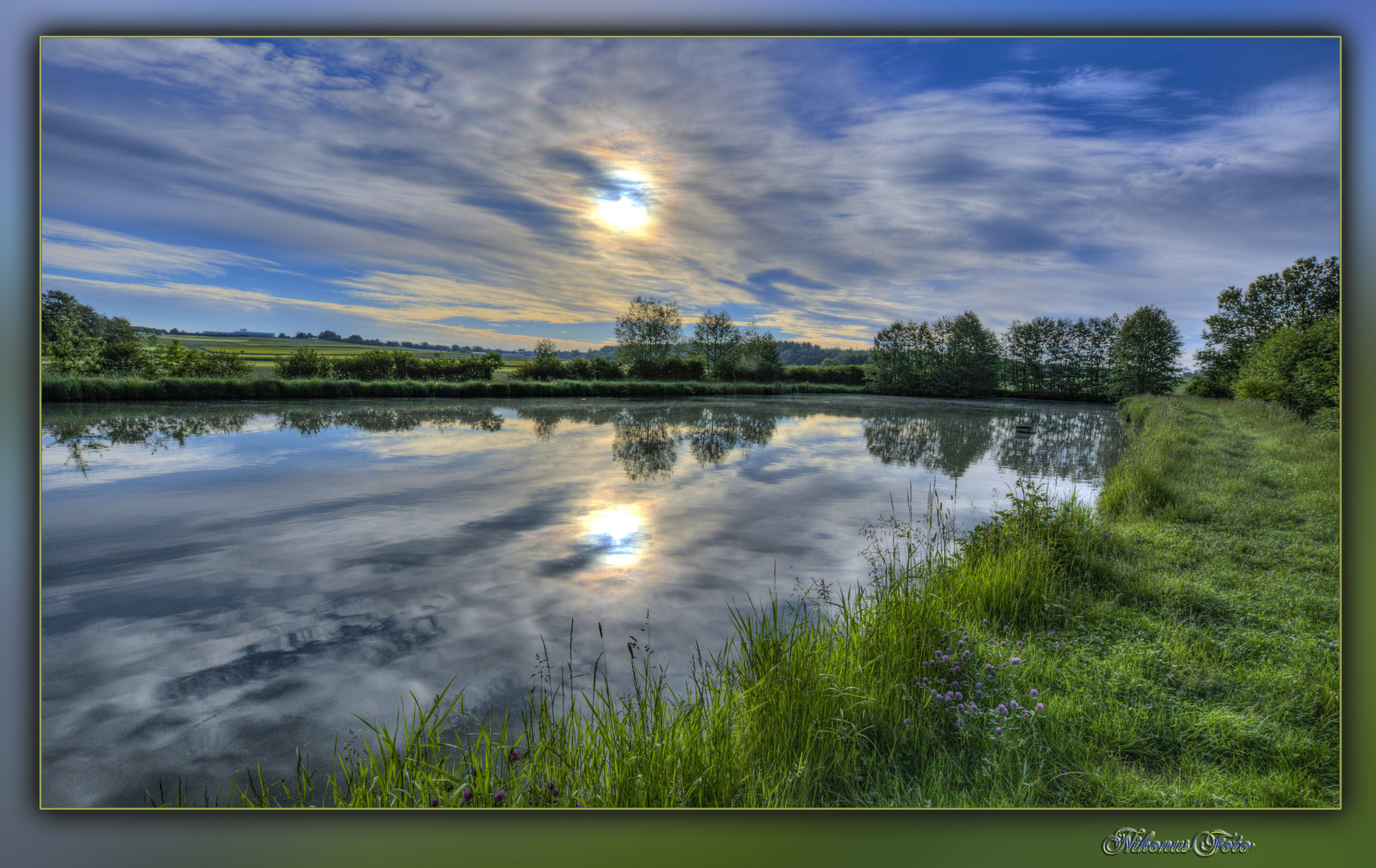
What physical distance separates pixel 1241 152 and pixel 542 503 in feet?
22.3

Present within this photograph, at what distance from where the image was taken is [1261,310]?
3.74 metres

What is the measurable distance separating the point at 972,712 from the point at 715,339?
89.5 ft

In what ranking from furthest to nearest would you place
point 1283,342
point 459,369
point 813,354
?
1. point 459,369
2. point 813,354
3. point 1283,342

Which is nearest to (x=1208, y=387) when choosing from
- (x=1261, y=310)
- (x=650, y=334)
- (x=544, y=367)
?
(x=1261, y=310)

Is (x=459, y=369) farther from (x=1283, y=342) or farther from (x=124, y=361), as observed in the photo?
(x=1283, y=342)

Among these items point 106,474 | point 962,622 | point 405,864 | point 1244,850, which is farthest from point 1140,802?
point 106,474

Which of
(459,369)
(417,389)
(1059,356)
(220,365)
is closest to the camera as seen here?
(1059,356)

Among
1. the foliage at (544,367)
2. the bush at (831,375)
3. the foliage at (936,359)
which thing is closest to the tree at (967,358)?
the foliage at (936,359)

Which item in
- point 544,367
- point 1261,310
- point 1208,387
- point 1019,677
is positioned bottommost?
point 1019,677

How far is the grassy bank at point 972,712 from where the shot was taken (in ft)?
6.21

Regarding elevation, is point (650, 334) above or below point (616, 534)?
above

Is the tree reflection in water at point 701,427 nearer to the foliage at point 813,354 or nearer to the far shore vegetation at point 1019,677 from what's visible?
the foliage at point 813,354

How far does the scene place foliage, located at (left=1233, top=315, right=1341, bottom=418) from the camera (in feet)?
9.53

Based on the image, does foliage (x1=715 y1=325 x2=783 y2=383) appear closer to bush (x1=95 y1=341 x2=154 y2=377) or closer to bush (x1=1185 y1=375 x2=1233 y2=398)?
bush (x1=1185 y1=375 x2=1233 y2=398)
